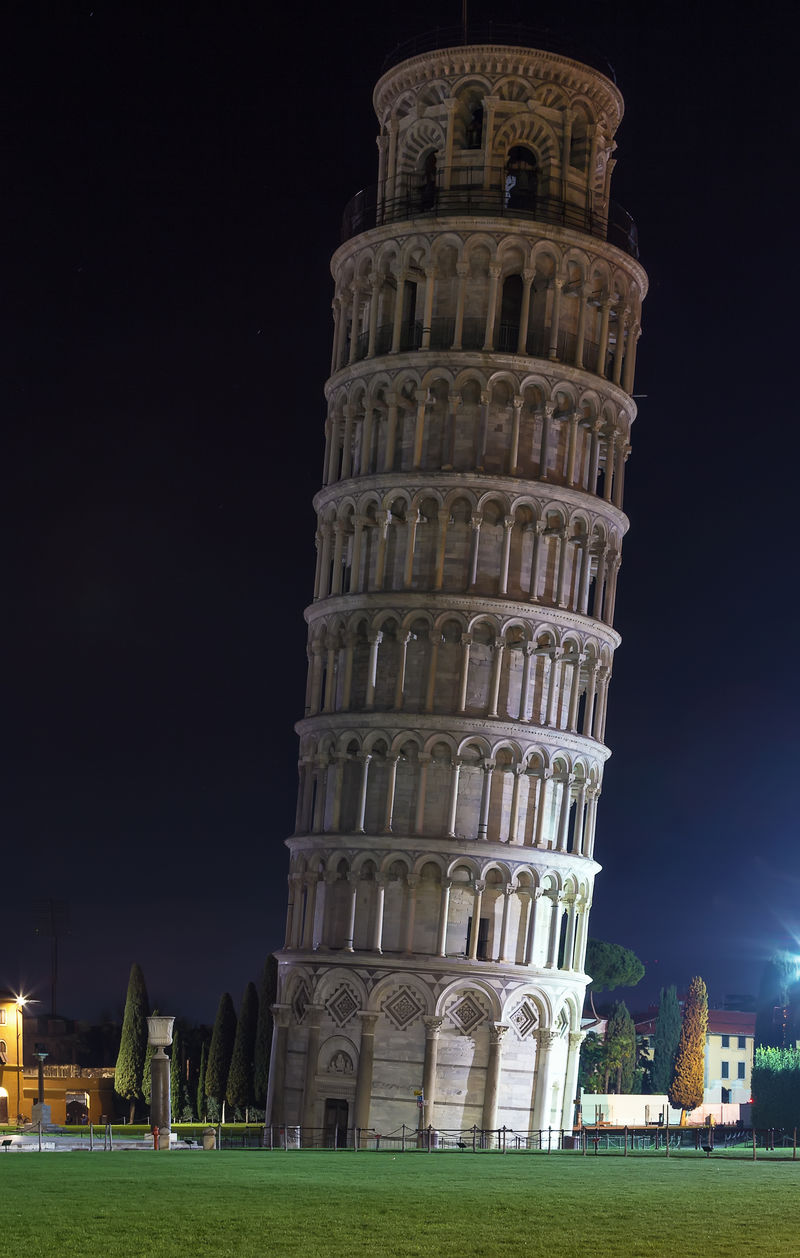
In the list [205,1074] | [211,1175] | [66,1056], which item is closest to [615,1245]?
[211,1175]

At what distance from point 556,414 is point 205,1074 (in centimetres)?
4096

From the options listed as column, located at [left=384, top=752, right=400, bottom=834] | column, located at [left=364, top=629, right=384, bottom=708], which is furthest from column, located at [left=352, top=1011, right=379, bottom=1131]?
column, located at [left=364, top=629, right=384, bottom=708]

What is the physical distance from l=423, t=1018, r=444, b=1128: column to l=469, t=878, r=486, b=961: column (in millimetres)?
2415

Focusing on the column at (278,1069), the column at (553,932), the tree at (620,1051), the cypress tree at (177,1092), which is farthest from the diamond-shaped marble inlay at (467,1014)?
the tree at (620,1051)

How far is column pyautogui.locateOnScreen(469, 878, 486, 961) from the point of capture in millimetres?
63594

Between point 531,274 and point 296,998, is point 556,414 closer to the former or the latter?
point 531,274

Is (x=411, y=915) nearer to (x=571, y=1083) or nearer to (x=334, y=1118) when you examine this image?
(x=334, y=1118)

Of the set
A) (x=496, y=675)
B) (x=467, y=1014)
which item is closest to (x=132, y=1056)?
(x=467, y=1014)

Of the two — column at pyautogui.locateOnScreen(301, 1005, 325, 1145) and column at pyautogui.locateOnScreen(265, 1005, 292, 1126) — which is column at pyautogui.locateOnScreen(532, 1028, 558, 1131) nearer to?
column at pyautogui.locateOnScreen(301, 1005, 325, 1145)

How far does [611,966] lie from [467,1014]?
7123 centimetres

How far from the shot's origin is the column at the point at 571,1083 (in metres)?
65.7

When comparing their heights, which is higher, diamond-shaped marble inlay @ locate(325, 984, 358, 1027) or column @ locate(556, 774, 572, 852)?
column @ locate(556, 774, 572, 852)

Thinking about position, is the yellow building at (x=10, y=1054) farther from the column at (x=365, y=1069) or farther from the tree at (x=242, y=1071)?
the column at (x=365, y=1069)

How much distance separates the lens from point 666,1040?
12875 cm
